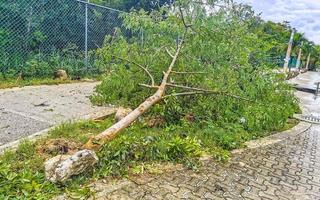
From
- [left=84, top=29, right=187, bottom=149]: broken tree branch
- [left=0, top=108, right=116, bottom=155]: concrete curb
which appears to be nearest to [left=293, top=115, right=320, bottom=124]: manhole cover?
[left=84, top=29, right=187, bottom=149]: broken tree branch

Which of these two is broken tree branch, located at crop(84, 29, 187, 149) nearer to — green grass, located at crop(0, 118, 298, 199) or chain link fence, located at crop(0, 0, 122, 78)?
green grass, located at crop(0, 118, 298, 199)

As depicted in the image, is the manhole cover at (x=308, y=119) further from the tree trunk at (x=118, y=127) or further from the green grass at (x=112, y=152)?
the tree trunk at (x=118, y=127)

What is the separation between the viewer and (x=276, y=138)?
235 inches

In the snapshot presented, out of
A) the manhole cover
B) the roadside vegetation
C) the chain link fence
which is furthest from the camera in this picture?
the manhole cover

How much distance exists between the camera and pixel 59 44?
8.87m

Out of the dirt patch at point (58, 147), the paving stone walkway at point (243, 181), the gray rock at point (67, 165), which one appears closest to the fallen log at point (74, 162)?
the gray rock at point (67, 165)

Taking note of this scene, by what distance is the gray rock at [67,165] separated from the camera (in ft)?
9.78

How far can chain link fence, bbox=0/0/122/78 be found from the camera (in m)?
7.52

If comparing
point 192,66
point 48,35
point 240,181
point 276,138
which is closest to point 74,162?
point 240,181

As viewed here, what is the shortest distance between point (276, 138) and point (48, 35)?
19.9ft

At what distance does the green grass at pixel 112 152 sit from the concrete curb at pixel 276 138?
0.12 m

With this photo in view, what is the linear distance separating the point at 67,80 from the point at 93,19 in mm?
2429

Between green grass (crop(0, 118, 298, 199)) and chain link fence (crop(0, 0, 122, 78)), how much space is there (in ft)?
12.1

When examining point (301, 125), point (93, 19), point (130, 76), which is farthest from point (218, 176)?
point (93, 19)
